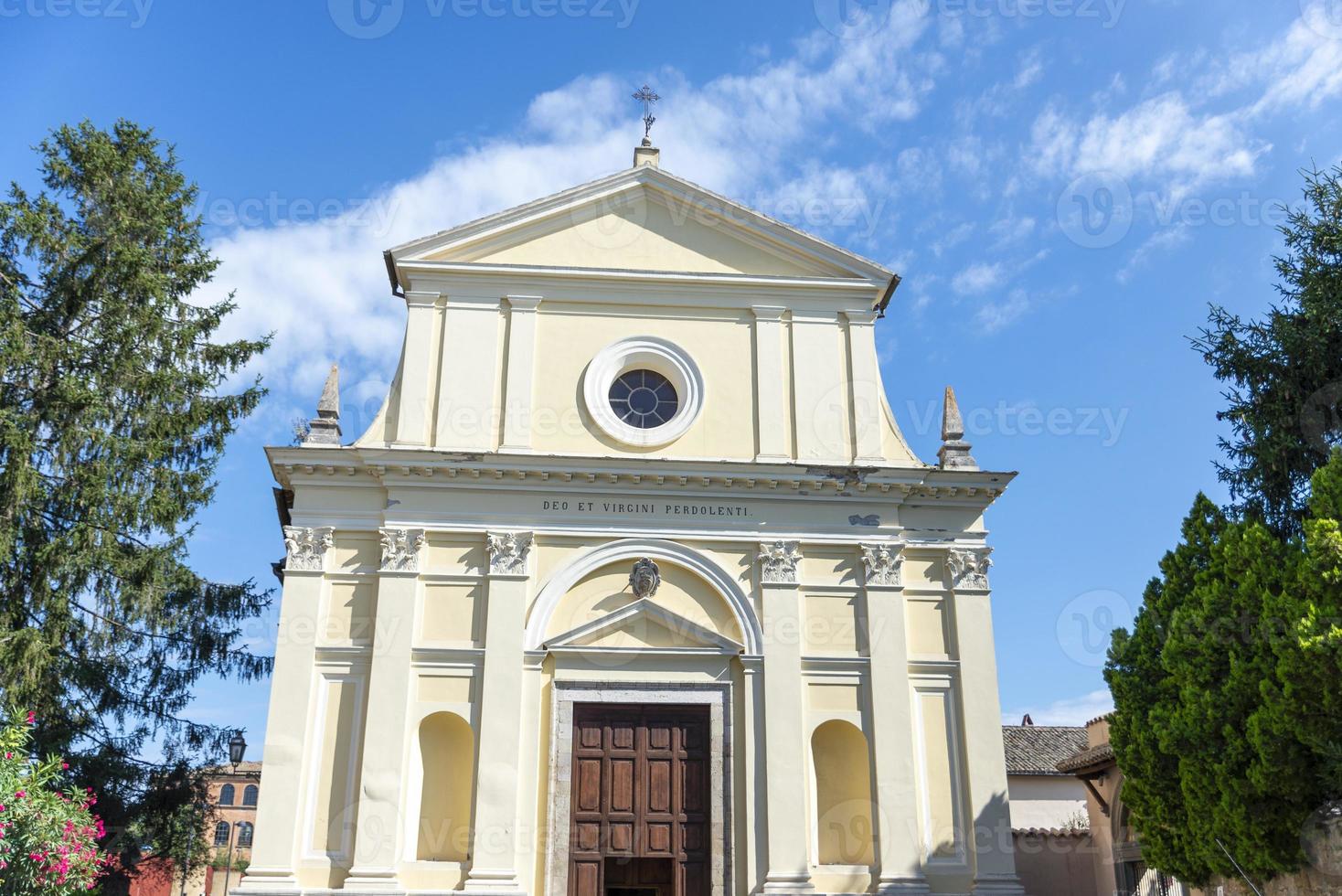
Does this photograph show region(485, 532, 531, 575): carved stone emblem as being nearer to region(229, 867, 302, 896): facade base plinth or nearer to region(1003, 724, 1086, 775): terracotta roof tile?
region(229, 867, 302, 896): facade base plinth

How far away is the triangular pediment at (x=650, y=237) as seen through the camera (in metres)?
16.9

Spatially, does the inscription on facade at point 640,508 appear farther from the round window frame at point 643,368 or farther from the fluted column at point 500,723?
the round window frame at point 643,368

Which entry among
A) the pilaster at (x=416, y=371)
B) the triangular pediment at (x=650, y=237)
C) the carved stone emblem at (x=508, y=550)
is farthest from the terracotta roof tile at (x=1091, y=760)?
the pilaster at (x=416, y=371)

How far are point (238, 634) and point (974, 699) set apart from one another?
11993mm

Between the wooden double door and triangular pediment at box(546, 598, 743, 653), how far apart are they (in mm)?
821

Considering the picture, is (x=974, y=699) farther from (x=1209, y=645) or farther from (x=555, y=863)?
(x=555, y=863)

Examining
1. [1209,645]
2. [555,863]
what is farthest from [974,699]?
[555,863]

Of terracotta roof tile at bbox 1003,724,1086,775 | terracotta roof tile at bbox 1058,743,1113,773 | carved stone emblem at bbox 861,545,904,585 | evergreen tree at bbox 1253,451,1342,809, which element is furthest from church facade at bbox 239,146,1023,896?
terracotta roof tile at bbox 1003,724,1086,775

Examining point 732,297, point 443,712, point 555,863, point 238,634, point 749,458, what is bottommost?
point 555,863

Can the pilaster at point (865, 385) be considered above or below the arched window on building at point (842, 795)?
above

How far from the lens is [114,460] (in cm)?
1711

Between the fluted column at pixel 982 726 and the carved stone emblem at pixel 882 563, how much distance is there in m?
0.80

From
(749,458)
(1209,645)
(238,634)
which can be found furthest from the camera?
(238,634)

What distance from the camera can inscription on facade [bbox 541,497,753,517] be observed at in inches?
611
